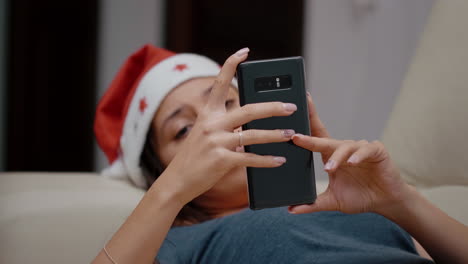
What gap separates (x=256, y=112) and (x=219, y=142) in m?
0.06

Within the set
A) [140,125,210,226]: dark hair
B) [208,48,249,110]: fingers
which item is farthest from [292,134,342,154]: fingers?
[140,125,210,226]: dark hair

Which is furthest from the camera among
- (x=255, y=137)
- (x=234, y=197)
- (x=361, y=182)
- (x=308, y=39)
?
(x=308, y=39)

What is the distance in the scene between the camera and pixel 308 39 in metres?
2.08

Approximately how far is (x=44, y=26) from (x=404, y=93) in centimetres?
184

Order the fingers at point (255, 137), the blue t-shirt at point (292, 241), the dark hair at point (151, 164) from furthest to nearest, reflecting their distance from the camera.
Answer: the dark hair at point (151, 164), the blue t-shirt at point (292, 241), the fingers at point (255, 137)

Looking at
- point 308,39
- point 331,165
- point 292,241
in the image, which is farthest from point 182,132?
point 308,39

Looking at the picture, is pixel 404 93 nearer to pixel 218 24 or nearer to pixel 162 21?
pixel 218 24

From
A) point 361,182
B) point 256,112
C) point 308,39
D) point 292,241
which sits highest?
point 308,39

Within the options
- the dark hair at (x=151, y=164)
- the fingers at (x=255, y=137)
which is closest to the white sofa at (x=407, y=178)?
the dark hair at (x=151, y=164)

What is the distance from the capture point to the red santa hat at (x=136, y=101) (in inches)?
41.3

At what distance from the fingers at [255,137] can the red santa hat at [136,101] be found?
0.50 metres

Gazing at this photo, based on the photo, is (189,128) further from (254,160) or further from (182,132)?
(254,160)

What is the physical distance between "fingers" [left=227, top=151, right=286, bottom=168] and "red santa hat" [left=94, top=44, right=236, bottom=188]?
→ 19.9 inches

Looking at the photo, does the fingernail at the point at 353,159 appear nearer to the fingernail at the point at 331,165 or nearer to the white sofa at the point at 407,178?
the fingernail at the point at 331,165
